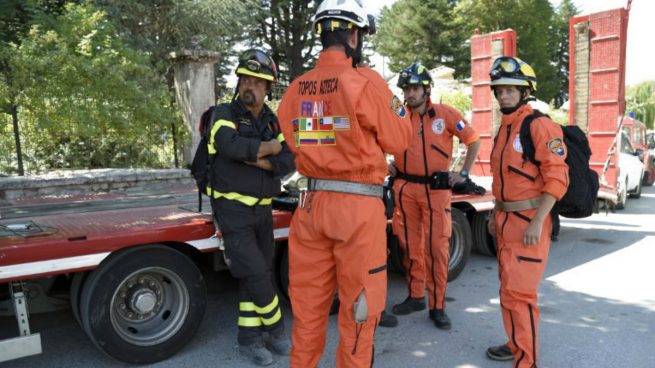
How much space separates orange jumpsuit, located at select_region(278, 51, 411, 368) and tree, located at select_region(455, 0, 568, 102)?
1420 inches

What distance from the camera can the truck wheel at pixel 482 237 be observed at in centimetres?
613

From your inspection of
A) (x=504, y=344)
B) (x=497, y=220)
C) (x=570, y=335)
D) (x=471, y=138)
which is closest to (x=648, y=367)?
(x=570, y=335)

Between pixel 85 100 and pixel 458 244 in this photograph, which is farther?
pixel 85 100

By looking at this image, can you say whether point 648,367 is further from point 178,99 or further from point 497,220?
point 178,99

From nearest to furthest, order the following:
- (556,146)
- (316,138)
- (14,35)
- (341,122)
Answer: (341,122), (316,138), (556,146), (14,35)

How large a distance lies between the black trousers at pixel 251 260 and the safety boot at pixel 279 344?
0.13ft

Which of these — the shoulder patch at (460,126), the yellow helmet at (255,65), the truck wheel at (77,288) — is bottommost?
the truck wheel at (77,288)

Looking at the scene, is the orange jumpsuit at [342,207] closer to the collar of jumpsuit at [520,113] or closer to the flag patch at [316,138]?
the flag patch at [316,138]

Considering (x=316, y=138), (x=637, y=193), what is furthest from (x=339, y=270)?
(x=637, y=193)

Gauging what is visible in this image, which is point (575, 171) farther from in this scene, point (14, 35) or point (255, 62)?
point (14, 35)

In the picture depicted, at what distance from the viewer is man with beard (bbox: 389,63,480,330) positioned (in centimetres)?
413

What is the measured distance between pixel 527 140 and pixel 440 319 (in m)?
1.72

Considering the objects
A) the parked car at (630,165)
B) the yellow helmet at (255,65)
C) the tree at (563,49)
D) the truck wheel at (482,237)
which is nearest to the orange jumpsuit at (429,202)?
the yellow helmet at (255,65)

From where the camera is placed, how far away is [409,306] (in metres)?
4.40
